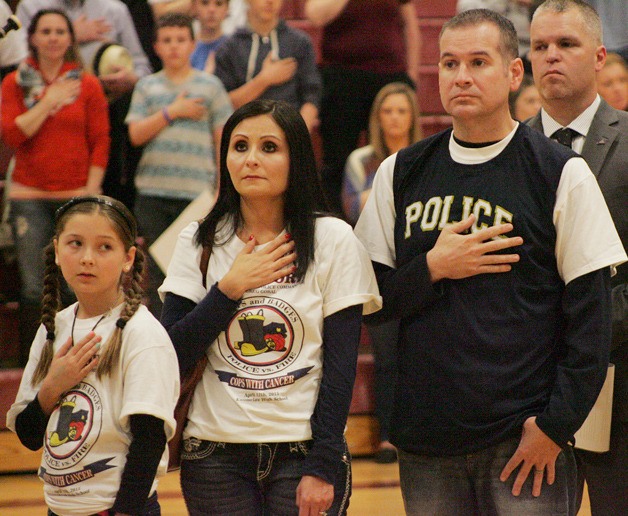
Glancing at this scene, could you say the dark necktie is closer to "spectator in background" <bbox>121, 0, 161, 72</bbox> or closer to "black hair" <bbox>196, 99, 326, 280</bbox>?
"black hair" <bbox>196, 99, 326, 280</bbox>

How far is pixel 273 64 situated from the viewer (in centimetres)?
A: 549

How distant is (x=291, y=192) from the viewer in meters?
2.47

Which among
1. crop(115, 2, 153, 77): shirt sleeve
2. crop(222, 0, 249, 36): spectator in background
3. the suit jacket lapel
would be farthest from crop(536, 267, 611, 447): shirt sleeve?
crop(222, 0, 249, 36): spectator in background

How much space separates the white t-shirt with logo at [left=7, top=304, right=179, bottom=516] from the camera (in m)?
2.25

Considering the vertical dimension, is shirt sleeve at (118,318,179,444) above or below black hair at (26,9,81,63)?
below

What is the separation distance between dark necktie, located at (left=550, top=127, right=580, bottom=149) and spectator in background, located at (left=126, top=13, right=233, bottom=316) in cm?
265

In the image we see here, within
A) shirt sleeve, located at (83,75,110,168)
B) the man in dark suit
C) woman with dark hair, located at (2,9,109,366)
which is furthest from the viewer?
shirt sleeve, located at (83,75,110,168)

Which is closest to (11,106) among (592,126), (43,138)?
(43,138)

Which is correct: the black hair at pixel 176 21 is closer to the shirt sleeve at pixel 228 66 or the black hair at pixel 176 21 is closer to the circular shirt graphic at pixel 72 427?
the shirt sleeve at pixel 228 66

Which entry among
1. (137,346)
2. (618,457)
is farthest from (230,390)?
(618,457)

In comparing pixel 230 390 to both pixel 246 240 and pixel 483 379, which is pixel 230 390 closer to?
pixel 246 240

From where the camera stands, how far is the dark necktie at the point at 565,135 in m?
2.75

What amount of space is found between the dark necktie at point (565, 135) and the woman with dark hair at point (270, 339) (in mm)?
709

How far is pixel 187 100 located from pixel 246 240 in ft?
9.21
